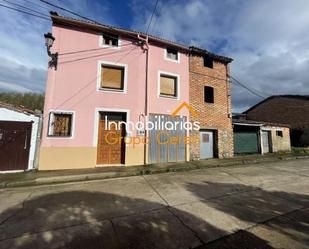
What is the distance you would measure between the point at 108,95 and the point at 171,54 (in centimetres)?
490

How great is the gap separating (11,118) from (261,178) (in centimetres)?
1090

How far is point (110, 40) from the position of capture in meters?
10.1

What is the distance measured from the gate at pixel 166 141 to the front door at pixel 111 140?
1572 millimetres

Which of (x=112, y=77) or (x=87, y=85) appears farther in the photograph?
(x=112, y=77)

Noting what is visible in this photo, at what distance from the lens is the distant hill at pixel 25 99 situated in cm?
1861

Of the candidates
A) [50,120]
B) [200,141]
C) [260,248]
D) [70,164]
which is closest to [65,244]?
[260,248]

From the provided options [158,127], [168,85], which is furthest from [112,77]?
[158,127]

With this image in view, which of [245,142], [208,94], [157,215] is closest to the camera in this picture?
[157,215]

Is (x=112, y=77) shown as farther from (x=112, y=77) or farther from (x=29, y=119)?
(x=29, y=119)

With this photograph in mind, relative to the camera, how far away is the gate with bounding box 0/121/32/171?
308 inches

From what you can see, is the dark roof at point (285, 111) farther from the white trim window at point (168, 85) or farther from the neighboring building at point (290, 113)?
the white trim window at point (168, 85)

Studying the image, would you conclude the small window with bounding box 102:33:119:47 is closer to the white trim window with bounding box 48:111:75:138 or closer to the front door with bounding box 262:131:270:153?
the white trim window with bounding box 48:111:75:138

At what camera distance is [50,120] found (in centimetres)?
850

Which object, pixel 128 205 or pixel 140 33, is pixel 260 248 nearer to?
pixel 128 205
